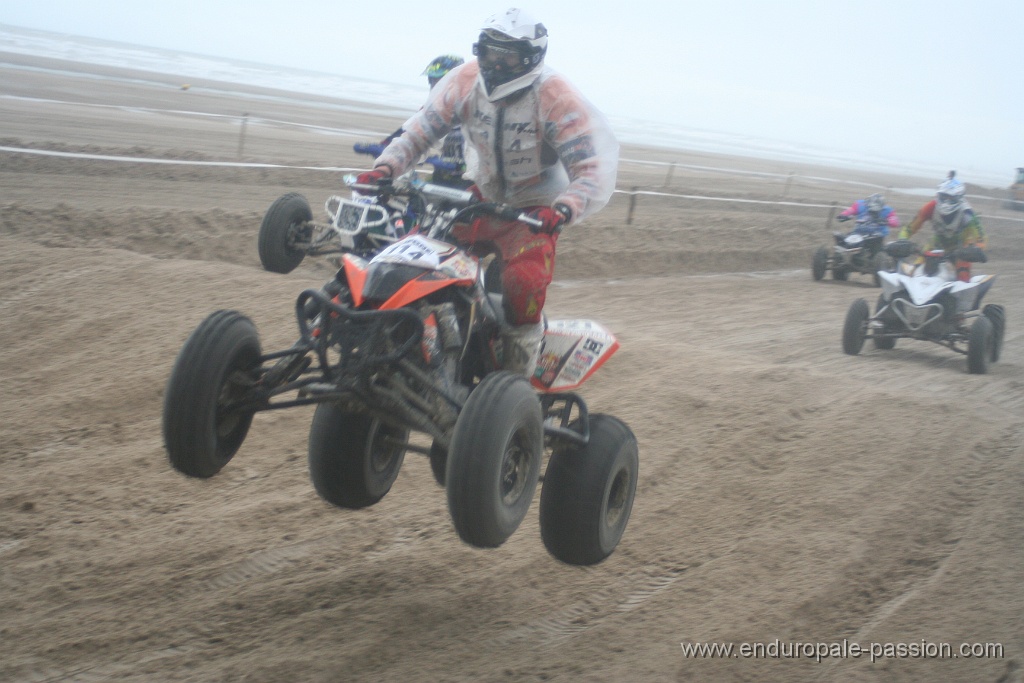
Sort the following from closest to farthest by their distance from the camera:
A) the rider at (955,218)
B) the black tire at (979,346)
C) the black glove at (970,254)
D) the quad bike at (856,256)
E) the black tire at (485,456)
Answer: the black tire at (485,456) → the black tire at (979,346) → the black glove at (970,254) → the rider at (955,218) → the quad bike at (856,256)

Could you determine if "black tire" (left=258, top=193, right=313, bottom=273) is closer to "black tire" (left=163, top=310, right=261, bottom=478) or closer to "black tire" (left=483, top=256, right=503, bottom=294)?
"black tire" (left=483, top=256, right=503, bottom=294)

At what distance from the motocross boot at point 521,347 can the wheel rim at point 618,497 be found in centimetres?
70

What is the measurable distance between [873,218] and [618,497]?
532 inches

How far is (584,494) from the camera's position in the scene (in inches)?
170

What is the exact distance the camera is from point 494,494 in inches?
141

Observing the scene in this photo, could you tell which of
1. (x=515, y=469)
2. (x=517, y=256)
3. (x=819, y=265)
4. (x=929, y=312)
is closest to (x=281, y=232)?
(x=517, y=256)

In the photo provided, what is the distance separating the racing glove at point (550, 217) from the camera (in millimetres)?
4055

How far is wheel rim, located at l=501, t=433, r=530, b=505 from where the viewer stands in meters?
3.86

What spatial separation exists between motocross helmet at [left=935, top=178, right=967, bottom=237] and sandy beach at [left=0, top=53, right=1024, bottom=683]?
6.40 feet

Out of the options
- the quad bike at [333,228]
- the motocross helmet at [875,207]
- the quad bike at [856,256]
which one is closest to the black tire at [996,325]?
the quad bike at [856,256]

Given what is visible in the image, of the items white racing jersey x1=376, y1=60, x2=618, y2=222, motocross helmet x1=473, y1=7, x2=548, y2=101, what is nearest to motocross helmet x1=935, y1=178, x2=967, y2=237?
white racing jersey x1=376, y1=60, x2=618, y2=222

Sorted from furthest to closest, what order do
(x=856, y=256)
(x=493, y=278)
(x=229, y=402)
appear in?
(x=856, y=256) < (x=493, y=278) < (x=229, y=402)

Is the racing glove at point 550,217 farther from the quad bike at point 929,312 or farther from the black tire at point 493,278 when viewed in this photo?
the quad bike at point 929,312

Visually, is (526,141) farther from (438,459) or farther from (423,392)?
(438,459)
